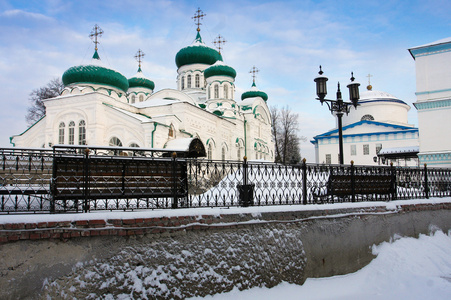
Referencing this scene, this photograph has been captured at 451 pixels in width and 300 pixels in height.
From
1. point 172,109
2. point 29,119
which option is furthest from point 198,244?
point 29,119

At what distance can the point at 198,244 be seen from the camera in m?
4.48

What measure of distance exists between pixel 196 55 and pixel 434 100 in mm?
16880

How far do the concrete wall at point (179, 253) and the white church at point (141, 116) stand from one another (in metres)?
10.1

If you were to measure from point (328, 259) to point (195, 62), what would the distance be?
924 inches

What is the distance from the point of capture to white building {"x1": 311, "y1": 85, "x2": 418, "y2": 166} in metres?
28.2

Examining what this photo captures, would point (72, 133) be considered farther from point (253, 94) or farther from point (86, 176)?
point (253, 94)

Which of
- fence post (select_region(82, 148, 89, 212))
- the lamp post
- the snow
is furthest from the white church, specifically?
fence post (select_region(82, 148, 89, 212))

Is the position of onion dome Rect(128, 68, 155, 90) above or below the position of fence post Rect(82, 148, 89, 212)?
above

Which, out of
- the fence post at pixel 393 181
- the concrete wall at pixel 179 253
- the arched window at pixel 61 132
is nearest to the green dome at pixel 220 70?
the arched window at pixel 61 132

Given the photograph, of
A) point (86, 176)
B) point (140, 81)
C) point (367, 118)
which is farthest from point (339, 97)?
point (367, 118)

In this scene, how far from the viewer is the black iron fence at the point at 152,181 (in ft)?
14.5

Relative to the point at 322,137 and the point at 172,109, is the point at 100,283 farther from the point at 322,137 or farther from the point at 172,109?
the point at 322,137

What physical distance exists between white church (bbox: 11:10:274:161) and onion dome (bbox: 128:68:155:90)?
3.29 m

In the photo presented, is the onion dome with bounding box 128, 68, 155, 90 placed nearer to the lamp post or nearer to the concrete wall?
the lamp post
